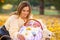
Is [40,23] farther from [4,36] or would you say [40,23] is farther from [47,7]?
[47,7]

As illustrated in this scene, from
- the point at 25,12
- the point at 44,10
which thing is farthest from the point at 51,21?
the point at 25,12

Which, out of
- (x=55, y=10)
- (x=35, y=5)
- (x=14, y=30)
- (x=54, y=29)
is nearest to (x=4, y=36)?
(x=14, y=30)

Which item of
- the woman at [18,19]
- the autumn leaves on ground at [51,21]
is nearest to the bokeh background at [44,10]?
the autumn leaves on ground at [51,21]

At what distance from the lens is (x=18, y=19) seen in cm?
191

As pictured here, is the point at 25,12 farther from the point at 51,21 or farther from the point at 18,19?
the point at 51,21

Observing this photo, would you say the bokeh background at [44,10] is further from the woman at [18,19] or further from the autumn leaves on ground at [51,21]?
the woman at [18,19]

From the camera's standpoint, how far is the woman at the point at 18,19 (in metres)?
1.88

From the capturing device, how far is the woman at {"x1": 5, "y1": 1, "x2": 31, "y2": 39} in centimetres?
188

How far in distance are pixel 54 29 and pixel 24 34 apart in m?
0.49

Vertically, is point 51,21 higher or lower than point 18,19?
lower

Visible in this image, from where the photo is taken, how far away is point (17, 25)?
1887 millimetres

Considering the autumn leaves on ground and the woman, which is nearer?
the woman

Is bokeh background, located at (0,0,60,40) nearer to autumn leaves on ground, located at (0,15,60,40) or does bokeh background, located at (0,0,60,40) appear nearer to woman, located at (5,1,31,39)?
autumn leaves on ground, located at (0,15,60,40)

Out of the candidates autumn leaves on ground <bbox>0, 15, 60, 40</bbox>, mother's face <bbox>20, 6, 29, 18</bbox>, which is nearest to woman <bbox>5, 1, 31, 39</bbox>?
mother's face <bbox>20, 6, 29, 18</bbox>
